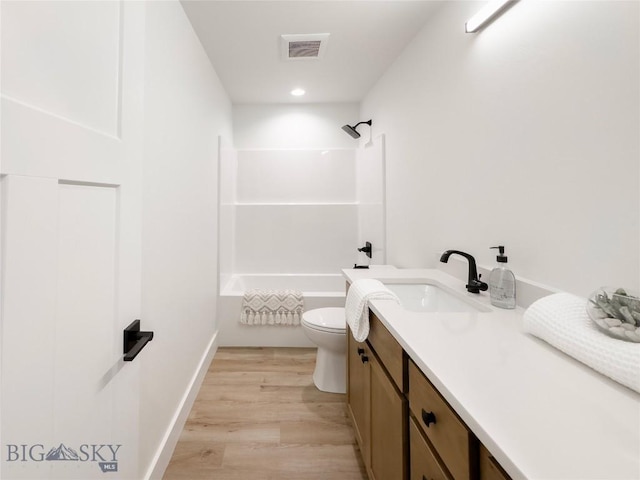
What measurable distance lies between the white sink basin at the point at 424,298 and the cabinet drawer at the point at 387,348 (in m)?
0.28

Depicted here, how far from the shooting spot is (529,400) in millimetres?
556

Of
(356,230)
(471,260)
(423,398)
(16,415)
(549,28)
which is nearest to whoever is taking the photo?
(16,415)

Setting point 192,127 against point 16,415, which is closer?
point 16,415

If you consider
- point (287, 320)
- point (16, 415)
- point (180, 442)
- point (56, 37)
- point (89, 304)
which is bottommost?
point (180, 442)

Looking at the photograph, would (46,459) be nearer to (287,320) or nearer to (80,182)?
(80,182)

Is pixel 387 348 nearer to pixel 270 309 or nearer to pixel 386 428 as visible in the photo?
pixel 386 428

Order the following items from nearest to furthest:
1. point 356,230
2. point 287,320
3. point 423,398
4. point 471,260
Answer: point 423,398
point 471,260
point 287,320
point 356,230

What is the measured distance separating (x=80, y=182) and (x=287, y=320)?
2325 mm

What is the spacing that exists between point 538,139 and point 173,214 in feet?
5.62

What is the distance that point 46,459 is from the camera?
50cm

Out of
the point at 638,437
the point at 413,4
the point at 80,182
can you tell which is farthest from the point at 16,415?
the point at 413,4

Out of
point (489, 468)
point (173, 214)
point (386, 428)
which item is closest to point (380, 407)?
point (386, 428)

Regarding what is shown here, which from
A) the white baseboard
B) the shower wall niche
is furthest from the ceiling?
the white baseboard

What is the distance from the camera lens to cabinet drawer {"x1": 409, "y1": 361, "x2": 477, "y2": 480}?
0.57 meters
